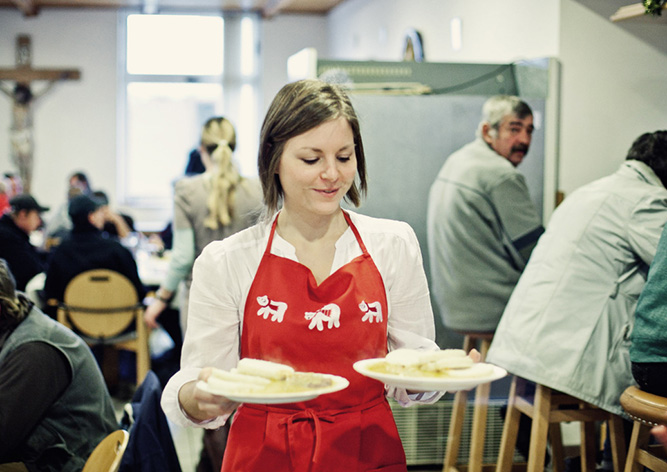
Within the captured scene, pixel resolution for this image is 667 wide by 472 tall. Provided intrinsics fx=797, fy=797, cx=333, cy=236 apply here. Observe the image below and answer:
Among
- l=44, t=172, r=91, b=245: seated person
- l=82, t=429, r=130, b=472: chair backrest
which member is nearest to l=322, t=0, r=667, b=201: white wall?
l=82, t=429, r=130, b=472: chair backrest

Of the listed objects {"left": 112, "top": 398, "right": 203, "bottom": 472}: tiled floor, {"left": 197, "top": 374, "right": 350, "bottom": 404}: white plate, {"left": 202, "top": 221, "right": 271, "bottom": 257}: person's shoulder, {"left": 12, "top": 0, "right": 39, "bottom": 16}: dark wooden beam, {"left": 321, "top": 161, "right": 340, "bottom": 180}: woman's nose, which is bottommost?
{"left": 112, "top": 398, "right": 203, "bottom": 472}: tiled floor

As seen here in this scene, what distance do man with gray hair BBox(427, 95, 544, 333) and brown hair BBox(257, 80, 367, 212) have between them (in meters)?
2.00

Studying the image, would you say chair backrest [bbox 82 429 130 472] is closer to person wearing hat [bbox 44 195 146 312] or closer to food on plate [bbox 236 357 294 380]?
food on plate [bbox 236 357 294 380]

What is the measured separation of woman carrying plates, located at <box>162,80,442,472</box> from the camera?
1475 mm

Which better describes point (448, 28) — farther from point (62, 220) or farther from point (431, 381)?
point (431, 381)

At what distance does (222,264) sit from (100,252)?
3.69 m

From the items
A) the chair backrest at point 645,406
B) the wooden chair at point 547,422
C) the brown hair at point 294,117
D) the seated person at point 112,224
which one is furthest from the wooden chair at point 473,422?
the seated person at point 112,224

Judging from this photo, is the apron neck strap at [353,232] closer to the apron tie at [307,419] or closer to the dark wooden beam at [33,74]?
the apron tie at [307,419]

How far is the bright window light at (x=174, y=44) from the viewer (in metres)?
10.6

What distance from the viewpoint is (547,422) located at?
9.49ft

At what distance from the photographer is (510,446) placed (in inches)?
122

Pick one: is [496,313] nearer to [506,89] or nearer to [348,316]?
[506,89]

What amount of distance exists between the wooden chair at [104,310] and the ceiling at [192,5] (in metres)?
5.67

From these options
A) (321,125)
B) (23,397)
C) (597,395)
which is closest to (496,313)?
(597,395)
